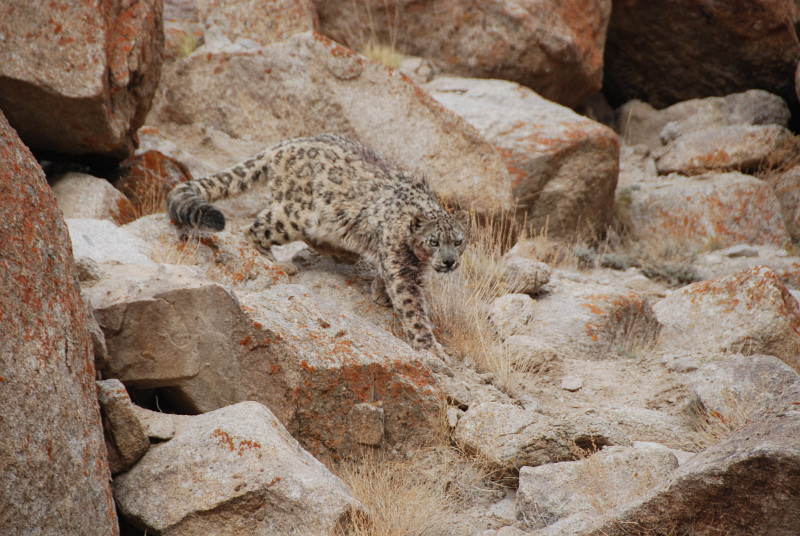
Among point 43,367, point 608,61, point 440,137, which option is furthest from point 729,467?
point 608,61

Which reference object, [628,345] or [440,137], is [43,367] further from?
[440,137]

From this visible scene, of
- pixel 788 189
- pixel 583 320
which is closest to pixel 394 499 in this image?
pixel 583 320

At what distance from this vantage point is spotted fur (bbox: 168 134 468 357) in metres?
6.95

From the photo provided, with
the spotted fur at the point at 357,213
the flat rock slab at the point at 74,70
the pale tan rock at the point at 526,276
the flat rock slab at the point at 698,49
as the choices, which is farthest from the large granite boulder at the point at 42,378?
the flat rock slab at the point at 698,49

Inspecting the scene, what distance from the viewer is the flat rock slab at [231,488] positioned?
3609 millimetres

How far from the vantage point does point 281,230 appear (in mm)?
7336

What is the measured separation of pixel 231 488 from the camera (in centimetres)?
365

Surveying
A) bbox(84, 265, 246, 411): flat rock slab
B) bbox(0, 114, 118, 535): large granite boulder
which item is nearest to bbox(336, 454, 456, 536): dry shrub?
bbox(84, 265, 246, 411): flat rock slab

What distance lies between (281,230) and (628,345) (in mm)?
3914

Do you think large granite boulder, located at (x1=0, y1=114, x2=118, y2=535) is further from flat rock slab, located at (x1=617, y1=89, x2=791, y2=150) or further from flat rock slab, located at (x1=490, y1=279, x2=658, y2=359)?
Answer: flat rock slab, located at (x1=617, y1=89, x2=791, y2=150)

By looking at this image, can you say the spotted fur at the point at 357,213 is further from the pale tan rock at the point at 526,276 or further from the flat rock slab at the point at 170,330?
the flat rock slab at the point at 170,330

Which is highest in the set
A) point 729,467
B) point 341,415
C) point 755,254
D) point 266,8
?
point 266,8

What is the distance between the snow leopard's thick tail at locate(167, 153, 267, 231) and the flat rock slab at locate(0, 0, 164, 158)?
3.83 ft

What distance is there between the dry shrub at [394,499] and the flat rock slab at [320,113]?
4.94 metres
